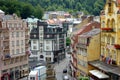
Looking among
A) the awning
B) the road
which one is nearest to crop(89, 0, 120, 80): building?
the awning

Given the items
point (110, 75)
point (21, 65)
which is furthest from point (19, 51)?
point (110, 75)

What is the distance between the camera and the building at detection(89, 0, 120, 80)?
2643 inches

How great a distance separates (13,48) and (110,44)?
3548cm

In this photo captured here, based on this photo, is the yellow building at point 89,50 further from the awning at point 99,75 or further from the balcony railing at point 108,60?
the awning at point 99,75

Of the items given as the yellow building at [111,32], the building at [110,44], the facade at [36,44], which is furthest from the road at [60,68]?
the yellow building at [111,32]

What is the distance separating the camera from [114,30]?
69.6 m

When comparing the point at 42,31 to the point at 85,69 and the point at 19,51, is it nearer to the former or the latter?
the point at 19,51

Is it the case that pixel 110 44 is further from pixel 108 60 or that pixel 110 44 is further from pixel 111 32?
pixel 108 60

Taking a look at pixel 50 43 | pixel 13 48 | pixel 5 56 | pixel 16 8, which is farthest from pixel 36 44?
pixel 16 8

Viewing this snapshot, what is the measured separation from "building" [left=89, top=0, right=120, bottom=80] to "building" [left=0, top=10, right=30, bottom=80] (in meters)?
26.3

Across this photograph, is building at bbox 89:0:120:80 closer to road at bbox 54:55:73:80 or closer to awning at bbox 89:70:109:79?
awning at bbox 89:70:109:79

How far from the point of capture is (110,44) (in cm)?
7194

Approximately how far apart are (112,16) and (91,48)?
11.4m

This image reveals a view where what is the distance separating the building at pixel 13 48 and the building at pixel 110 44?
86.2 ft
